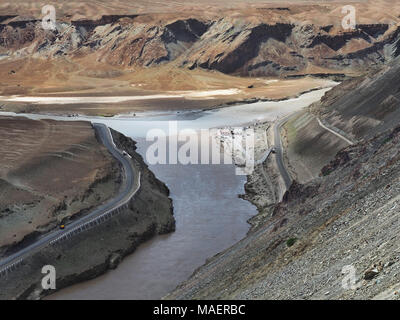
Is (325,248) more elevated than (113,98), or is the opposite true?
(325,248)

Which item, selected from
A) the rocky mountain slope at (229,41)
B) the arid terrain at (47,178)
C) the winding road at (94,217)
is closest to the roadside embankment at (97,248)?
the winding road at (94,217)

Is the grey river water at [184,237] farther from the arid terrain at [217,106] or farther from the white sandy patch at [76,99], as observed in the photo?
the white sandy patch at [76,99]

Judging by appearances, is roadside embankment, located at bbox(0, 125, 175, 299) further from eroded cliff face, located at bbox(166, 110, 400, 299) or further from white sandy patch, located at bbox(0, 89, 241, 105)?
white sandy patch, located at bbox(0, 89, 241, 105)

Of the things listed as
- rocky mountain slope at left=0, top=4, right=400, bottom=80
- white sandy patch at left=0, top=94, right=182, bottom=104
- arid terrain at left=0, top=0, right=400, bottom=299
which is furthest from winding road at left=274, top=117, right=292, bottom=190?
rocky mountain slope at left=0, top=4, right=400, bottom=80

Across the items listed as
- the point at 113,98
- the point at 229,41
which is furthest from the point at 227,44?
the point at 113,98

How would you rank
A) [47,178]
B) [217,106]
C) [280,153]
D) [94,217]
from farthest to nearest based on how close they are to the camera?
[217,106] < [280,153] < [47,178] < [94,217]

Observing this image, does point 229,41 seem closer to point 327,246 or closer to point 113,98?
point 113,98

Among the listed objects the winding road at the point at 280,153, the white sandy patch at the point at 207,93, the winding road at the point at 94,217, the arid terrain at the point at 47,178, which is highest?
the arid terrain at the point at 47,178
